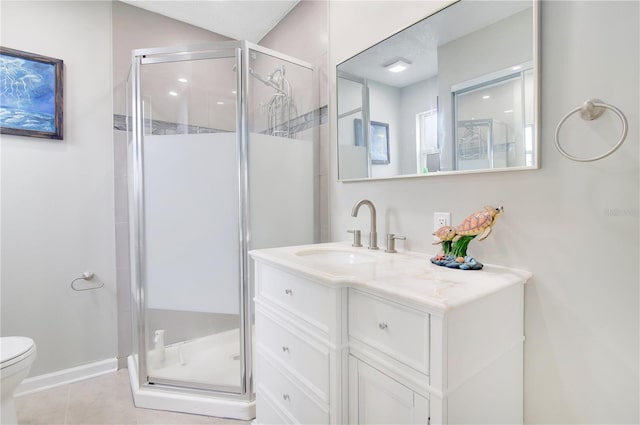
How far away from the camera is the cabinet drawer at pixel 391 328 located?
0.77 m

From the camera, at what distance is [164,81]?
1763 millimetres

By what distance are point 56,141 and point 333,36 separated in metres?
1.86

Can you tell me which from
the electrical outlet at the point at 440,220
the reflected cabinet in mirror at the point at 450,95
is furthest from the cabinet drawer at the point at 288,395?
the reflected cabinet in mirror at the point at 450,95

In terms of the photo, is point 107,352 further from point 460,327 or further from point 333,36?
point 333,36

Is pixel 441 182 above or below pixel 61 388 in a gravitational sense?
above

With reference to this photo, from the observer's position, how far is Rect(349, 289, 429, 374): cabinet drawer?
773 millimetres

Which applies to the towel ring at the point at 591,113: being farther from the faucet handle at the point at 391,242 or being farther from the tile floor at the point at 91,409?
the tile floor at the point at 91,409

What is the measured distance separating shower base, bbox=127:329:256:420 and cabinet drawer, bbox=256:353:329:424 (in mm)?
368

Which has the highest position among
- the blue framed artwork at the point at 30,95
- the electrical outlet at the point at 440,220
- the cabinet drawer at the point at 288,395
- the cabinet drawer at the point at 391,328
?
the blue framed artwork at the point at 30,95

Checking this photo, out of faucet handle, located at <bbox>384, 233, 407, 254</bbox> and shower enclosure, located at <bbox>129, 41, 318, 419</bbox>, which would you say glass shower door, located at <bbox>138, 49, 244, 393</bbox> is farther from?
faucet handle, located at <bbox>384, 233, 407, 254</bbox>

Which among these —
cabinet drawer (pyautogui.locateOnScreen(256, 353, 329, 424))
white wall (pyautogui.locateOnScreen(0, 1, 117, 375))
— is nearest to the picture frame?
cabinet drawer (pyautogui.locateOnScreen(256, 353, 329, 424))

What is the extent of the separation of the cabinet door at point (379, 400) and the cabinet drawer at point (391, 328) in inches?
3.1

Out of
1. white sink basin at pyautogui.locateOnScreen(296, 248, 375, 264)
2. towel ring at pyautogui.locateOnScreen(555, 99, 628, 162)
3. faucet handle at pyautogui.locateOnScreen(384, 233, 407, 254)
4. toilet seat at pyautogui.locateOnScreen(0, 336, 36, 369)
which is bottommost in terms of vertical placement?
toilet seat at pyautogui.locateOnScreen(0, 336, 36, 369)

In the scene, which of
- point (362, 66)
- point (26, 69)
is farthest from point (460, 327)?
point (26, 69)
